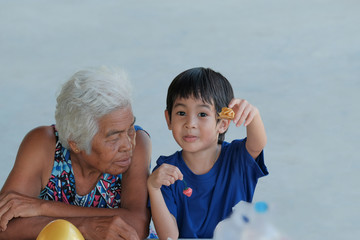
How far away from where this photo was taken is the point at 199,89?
2.34 metres

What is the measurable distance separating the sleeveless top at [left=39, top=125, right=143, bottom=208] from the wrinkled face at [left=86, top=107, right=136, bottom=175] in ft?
0.34

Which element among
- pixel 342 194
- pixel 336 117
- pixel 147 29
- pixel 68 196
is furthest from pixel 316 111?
pixel 68 196

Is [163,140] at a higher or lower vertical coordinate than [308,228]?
higher

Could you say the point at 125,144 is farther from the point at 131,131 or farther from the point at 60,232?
the point at 60,232

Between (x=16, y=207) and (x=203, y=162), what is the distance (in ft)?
2.47

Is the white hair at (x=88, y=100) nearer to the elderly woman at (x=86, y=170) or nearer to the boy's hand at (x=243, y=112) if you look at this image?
the elderly woman at (x=86, y=170)

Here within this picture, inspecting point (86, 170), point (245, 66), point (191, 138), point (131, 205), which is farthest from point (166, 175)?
point (245, 66)

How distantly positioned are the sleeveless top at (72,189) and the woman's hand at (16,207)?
20cm

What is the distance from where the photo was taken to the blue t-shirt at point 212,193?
92.7 inches

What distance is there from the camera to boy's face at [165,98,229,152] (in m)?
2.29

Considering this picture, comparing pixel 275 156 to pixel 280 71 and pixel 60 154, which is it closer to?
pixel 280 71

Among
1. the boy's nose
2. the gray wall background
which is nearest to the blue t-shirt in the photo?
the boy's nose

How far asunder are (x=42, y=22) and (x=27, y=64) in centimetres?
137

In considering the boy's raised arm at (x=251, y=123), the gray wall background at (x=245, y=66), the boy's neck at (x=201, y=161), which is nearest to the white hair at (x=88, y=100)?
the boy's neck at (x=201, y=161)
